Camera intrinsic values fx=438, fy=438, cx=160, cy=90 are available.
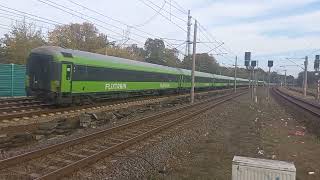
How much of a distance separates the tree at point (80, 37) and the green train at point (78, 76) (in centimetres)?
3242

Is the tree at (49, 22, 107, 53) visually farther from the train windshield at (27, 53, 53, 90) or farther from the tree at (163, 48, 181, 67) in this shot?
the train windshield at (27, 53, 53, 90)

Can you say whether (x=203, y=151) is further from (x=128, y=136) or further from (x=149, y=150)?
(x=128, y=136)

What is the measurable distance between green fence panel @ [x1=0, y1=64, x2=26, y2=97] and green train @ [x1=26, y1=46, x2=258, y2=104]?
24.7 ft

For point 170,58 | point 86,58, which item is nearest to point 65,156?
point 86,58

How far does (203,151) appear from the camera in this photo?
41.3 feet

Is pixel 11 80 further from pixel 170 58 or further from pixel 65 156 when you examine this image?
pixel 170 58

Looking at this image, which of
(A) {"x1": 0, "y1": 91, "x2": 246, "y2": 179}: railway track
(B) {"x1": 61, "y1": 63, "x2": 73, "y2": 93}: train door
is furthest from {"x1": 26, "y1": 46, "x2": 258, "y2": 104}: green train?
(A) {"x1": 0, "y1": 91, "x2": 246, "y2": 179}: railway track

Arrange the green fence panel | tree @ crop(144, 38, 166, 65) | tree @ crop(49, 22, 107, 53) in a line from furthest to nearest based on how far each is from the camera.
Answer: tree @ crop(144, 38, 166, 65) → tree @ crop(49, 22, 107, 53) → the green fence panel

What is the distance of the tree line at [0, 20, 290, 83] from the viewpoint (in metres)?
48.4

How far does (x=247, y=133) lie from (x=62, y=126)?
7.22m

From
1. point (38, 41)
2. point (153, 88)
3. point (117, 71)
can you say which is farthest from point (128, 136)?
point (38, 41)

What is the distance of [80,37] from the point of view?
2931 inches

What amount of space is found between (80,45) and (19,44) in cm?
1811

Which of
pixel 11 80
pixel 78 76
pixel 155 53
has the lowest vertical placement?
pixel 11 80
